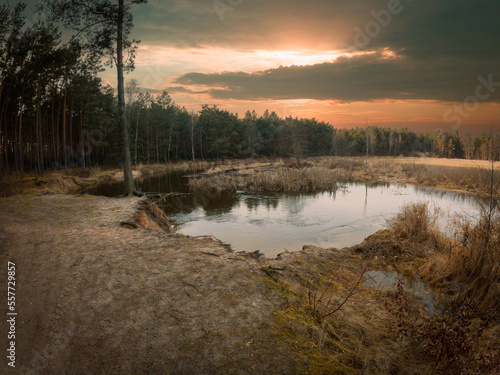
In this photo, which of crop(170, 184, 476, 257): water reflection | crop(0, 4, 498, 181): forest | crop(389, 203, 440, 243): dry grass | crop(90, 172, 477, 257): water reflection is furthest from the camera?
crop(0, 4, 498, 181): forest

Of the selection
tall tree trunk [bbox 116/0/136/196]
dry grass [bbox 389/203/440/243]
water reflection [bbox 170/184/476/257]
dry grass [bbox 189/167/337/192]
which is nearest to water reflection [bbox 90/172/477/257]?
water reflection [bbox 170/184/476/257]

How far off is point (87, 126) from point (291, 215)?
2995cm

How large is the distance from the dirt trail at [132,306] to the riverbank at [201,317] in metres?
0.02

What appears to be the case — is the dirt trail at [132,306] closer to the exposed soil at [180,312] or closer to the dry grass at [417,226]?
the exposed soil at [180,312]

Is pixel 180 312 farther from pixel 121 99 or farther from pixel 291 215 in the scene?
pixel 291 215

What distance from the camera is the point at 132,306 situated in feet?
12.6

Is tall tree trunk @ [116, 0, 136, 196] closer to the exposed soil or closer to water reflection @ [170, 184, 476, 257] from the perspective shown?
water reflection @ [170, 184, 476, 257]

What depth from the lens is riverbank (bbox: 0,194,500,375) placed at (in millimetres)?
2906

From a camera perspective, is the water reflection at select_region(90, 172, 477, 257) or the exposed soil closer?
the exposed soil

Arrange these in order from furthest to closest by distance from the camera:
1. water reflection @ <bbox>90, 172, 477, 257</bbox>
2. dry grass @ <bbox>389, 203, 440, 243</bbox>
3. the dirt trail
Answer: water reflection @ <bbox>90, 172, 477, 257</bbox> → dry grass @ <bbox>389, 203, 440, 243</bbox> → the dirt trail

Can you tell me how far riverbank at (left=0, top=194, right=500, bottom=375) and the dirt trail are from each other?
15 millimetres

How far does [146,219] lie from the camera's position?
10.1m

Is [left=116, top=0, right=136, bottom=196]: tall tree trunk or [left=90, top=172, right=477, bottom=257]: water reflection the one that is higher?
[left=116, top=0, right=136, bottom=196]: tall tree trunk

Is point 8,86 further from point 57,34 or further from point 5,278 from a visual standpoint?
point 5,278
